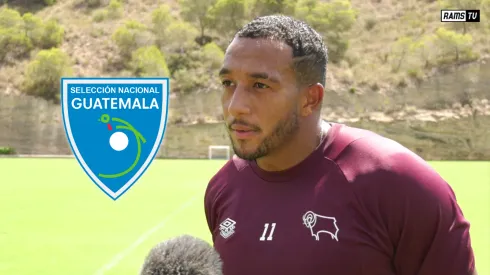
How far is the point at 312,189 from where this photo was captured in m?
2.20

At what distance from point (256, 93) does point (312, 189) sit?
385mm

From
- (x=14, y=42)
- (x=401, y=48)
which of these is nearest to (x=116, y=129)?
(x=401, y=48)

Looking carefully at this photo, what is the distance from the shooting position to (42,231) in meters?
11.0

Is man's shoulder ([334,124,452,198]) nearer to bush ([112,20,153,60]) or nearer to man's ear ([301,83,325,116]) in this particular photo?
man's ear ([301,83,325,116])

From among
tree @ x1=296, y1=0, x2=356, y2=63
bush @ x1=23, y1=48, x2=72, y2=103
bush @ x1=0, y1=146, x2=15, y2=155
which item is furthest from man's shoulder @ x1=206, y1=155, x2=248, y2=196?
tree @ x1=296, y1=0, x2=356, y2=63

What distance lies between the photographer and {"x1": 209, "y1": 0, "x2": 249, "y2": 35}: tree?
61.5m

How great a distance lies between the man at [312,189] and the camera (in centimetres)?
205

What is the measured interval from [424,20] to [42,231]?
191 feet

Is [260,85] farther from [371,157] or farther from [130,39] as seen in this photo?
[130,39]

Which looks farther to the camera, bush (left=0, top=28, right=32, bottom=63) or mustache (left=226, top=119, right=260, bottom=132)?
bush (left=0, top=28, right=32, bottom=63)

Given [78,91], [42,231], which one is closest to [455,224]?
[42,231]

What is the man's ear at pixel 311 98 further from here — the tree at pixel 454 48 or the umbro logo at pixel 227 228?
the tree at pixel 454 48

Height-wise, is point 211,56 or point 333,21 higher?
point 333,21

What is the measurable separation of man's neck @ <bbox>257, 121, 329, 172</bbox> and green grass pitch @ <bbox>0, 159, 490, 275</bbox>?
7.55ft
